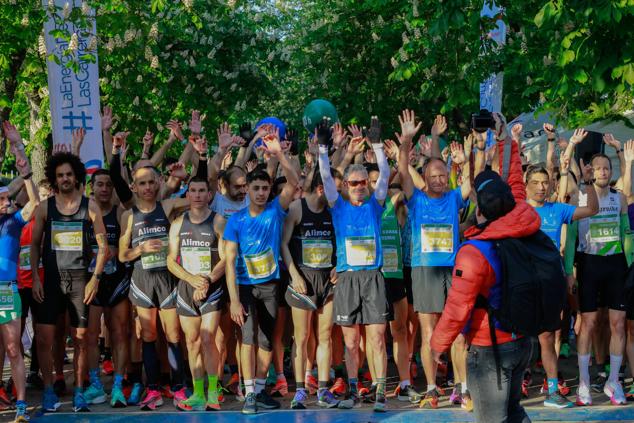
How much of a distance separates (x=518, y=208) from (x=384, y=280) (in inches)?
117

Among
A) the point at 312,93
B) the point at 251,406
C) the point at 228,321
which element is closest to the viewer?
the point at 251,406

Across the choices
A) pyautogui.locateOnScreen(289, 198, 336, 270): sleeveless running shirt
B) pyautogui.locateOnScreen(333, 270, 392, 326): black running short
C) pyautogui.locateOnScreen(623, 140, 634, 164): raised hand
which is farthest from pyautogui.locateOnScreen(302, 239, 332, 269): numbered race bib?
pyautogui.locateOnScreen(623, 140, 634, 164): raised hand

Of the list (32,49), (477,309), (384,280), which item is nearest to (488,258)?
(477,309)

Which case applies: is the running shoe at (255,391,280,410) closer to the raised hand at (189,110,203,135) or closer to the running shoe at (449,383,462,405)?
the running shoe at (449,383,462,405)

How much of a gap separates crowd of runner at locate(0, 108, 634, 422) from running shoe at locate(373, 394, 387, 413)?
0.01 m

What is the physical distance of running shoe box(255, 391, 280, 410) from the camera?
8.39 metres

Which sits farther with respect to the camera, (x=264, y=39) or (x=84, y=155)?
(x=264, y=39)

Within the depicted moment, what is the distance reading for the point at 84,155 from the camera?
36.8 feet

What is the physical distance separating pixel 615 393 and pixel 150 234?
176 inches

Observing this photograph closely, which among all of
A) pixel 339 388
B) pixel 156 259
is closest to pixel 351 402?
pixel 339 388

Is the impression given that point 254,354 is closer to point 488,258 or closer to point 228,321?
point 228,321

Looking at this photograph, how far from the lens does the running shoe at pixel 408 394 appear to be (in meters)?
8.52

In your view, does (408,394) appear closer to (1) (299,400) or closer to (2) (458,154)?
(1) (299,400)

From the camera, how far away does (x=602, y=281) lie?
28.4 feet
